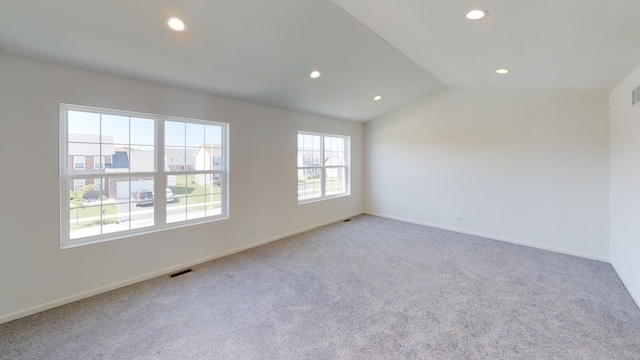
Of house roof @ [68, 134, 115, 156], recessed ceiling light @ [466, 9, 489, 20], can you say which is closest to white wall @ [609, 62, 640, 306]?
recessed ceiling light @ [466, 9, 489, 20]

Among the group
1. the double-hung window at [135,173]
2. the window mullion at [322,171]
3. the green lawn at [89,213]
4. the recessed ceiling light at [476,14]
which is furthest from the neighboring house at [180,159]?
the recessed ceiling light at [476,14]

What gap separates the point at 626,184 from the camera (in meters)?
2.95

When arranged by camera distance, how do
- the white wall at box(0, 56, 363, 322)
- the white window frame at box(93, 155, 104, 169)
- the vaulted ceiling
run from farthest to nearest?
the white window frame at box(93, 155, 104, 169) → the white wall at box(0, 56, 363, 322) → the vaulted ceiling

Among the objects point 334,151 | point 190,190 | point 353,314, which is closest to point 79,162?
point 190,190

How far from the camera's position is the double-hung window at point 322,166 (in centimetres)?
523

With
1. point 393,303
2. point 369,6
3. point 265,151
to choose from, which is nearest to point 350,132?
point 265,151

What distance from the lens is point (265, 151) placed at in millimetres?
4371

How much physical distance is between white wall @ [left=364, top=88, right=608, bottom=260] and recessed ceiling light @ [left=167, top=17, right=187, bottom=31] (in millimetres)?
4612

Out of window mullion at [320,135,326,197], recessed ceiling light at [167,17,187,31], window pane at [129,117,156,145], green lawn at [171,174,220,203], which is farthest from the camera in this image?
window mullion at [320,135,326,197]

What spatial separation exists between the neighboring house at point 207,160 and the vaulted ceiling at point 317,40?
0.79 m

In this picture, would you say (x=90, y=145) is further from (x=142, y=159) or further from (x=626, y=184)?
(x=626, y=184)

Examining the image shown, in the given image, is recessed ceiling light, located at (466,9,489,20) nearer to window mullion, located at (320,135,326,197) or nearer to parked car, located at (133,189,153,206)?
window mullion, located at (320,135,326,197)

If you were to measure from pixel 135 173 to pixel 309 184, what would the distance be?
3.02 metres

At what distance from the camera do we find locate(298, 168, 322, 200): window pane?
5.19 metres
